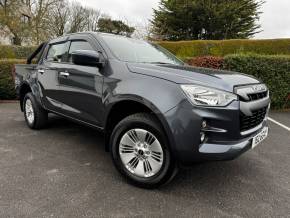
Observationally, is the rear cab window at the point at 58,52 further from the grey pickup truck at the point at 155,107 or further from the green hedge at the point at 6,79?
the green hedge at the point at 6,79

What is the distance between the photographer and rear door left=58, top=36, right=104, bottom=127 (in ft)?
10.4

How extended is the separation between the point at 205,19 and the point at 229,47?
915 centimetres

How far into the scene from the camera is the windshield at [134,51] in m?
3.28

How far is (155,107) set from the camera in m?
2.50

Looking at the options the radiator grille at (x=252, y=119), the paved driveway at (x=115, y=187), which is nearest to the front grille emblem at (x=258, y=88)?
the radiator grille at (x=252, y=119)

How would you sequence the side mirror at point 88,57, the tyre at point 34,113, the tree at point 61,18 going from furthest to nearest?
1. the tree at point 61,18
2. the tyre at point 34,113
3. the side mirror at point 88,57

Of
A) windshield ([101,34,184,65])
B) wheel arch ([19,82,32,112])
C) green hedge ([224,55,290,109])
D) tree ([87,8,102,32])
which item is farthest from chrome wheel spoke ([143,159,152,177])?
tree ([87,8,102,32])

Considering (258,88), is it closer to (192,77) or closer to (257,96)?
(257,96)

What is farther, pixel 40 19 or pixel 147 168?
pixel 40 19

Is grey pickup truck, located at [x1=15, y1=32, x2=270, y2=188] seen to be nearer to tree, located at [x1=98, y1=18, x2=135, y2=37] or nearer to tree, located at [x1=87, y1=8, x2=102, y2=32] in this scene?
tree, located at [x1=98, y1=18, x2=135, y2=37]

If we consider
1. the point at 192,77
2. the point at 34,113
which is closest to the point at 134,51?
the point at 192,77

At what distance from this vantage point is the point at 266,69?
716cm

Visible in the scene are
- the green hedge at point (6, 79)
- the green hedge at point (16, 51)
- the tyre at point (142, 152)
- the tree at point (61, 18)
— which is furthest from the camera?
the tree at point (61, 18)

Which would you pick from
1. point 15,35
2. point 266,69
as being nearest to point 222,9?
point 266,69
